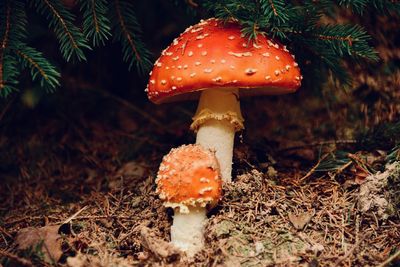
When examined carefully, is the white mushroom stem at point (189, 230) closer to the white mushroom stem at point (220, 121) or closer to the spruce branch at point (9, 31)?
the white mushroom stem at point (220, 121)

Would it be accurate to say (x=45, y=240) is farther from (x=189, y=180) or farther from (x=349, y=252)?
(x=349, y=252)

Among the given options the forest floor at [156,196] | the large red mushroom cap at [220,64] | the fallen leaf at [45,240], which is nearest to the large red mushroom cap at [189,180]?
the forest floor at [156,196]

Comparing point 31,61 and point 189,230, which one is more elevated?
point 31,61

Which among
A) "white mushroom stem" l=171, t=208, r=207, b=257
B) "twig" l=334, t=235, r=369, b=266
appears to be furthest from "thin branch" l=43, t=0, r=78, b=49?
"twig" l=334, t=235, r=369, b=266

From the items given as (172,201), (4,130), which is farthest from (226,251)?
(4,130)

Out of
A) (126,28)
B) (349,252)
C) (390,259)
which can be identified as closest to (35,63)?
(126,28)

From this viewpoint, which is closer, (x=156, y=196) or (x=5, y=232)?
(x=5, y=232)
